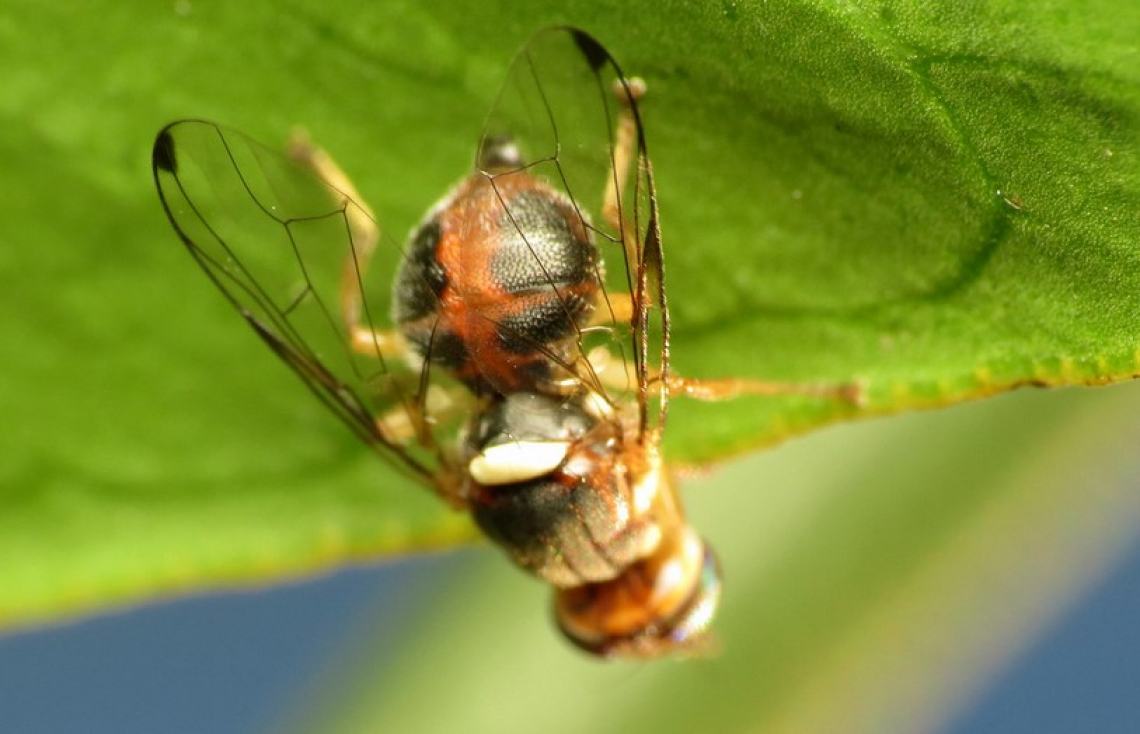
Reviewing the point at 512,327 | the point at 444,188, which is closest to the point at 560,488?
the point at 512,327

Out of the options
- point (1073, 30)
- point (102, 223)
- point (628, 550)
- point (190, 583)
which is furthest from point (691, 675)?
point (1073, 30)

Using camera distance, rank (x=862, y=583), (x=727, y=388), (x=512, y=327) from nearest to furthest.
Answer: (x=727, y=388), (x=512, y=327), (x=862, y=583)

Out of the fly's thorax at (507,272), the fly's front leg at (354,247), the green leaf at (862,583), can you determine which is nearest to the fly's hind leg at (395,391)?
the fly's front leg at (354,247)

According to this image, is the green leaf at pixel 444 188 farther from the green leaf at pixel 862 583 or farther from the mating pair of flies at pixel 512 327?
the green leaf at pixel 862 583

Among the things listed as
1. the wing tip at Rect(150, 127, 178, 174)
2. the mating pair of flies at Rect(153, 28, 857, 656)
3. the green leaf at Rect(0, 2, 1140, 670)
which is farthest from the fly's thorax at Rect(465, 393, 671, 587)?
the wing tip at Rect(150, 127, 178, 174)

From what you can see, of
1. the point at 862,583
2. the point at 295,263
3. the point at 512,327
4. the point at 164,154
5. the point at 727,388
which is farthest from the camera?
the point at 862,583

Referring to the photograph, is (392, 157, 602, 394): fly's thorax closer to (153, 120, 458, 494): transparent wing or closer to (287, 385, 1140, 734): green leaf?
(153, 120, 458, 494): transparent wing

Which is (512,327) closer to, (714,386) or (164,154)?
(714,386)

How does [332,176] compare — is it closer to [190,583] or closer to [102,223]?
[102,223]
